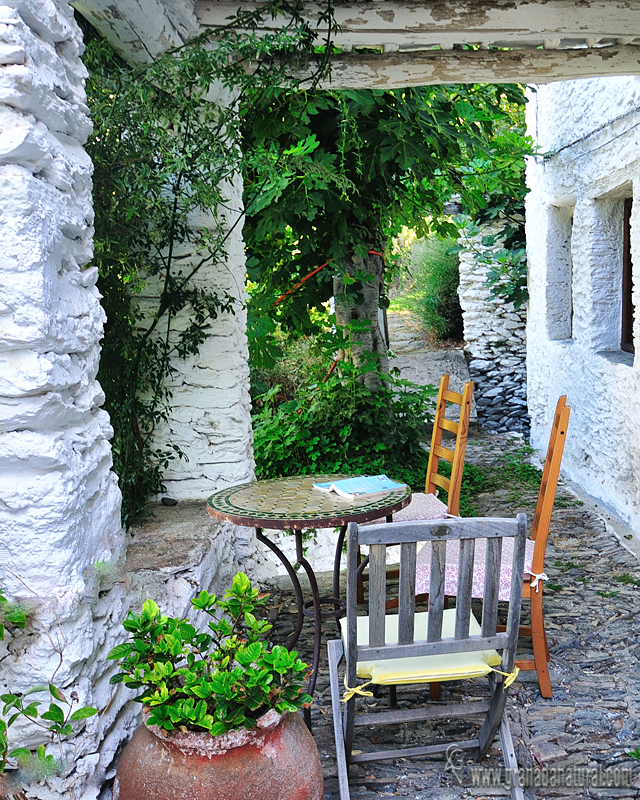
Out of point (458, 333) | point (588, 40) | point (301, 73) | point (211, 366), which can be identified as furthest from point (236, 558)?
point (458, 333)

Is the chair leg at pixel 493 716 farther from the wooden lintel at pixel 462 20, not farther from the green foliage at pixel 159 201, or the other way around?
the wooden lintel at pixel 462 20

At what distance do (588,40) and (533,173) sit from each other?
394cm

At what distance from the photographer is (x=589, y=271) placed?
6043 mm

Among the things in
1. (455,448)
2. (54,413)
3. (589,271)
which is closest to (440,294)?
(589,271)

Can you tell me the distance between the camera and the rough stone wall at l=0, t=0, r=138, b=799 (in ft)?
6.14

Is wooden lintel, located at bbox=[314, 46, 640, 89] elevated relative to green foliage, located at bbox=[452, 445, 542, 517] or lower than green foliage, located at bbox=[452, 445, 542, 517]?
elevated

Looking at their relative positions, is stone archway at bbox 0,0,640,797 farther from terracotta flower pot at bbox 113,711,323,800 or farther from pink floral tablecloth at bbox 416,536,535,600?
pink floral tablecloth at bbox 416,536,535,600

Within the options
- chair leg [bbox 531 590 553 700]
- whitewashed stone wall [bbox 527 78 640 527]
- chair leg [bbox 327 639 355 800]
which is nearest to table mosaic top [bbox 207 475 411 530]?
chair leg [bbox 327 639 355 800]

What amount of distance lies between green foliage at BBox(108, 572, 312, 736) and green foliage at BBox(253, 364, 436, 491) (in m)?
4.12

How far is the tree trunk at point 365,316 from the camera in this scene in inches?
255

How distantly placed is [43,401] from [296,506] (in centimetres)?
126

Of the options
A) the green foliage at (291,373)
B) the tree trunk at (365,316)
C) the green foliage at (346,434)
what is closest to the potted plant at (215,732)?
the green foliage at (346,434)

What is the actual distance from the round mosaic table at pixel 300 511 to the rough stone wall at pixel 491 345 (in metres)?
6.83

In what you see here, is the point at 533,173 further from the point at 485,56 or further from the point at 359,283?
the point at 485,56
